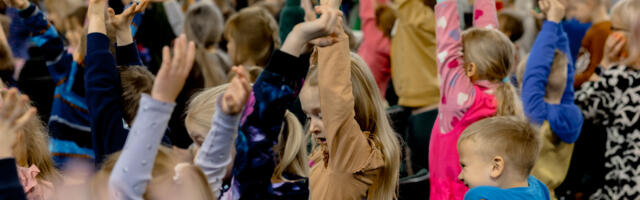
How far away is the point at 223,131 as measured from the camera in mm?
1719

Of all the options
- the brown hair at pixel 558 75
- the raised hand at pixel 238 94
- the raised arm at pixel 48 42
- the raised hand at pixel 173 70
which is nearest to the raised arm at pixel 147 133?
the raised hand at pixel 173 70

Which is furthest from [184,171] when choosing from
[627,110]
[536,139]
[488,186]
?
[627,110]

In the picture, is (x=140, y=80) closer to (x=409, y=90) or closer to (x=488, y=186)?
(x=488, y=186)

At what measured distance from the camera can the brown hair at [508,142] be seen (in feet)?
7.34

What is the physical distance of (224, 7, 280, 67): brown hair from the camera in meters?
3.83

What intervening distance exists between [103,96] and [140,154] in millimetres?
527

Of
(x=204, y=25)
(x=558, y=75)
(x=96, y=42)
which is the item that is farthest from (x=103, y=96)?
(x=204, y=25)

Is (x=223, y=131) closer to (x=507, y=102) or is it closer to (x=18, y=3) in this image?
(x=507, y=102)

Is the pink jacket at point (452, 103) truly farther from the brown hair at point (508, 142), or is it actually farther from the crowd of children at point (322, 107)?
the brown hair at point (508, 142)

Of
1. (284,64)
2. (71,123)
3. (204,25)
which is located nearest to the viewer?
(284,64)

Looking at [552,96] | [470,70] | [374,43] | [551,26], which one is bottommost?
[374,43]

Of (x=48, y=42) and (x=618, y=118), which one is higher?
(x=48, y=42)

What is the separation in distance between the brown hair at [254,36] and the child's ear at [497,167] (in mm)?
1847

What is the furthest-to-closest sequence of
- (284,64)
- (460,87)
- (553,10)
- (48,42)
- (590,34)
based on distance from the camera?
(590,34) → (48,42) → (553,10) → (460,87) → (284,64)
